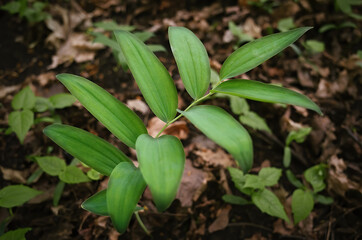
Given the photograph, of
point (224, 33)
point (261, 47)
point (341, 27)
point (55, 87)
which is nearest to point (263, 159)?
point (261, 47)

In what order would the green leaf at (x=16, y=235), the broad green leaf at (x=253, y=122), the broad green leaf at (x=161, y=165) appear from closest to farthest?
the broad green leaf at (x=161, y=165) → the green leaf at (x=16, y=235) → the broad green leaf at (x=253, y=122)

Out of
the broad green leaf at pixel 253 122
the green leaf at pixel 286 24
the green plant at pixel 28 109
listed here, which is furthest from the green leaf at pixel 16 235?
the green leaf at pixel 286 24

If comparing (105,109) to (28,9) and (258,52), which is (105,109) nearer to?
(258,52)

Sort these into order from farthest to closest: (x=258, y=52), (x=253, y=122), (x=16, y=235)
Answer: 1. (x=253, y=122)
2. (x=16, y=235)
3. (x=258, y=52)

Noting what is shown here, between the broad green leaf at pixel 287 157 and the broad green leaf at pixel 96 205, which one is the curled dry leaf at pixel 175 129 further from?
the broad green leaf at pixel 96 205

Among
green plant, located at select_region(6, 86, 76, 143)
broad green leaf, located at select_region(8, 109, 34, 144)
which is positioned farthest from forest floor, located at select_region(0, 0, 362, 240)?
broad green leaf, located at select_region(8, 109, 34, 144)

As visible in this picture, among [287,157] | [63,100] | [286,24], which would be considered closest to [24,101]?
[63,100]

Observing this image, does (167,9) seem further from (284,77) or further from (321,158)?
(321,158)
